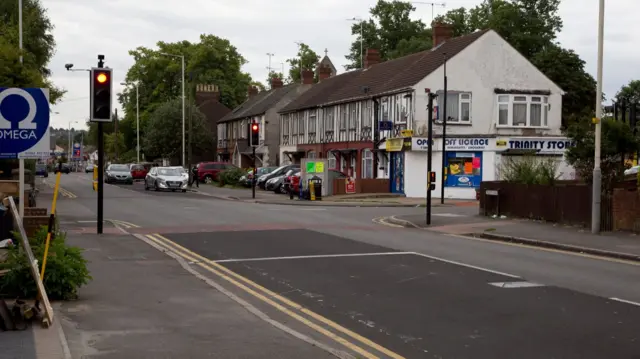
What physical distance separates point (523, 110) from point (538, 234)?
83.9 ft

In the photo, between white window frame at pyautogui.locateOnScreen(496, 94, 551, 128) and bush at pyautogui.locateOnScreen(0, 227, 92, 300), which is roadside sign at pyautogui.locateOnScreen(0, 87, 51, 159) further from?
white window frame at pyautogui.locateOnScreen(496, 94, 551, 128)

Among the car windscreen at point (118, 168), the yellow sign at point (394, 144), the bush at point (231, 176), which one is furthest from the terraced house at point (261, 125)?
the yellow sign at point (394, 144)

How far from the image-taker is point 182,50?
94812 millimetres

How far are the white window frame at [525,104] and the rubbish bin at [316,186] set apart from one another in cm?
1145

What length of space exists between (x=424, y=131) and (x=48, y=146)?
35065 millimetres

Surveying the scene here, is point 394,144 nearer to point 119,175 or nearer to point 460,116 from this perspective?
point 460,116

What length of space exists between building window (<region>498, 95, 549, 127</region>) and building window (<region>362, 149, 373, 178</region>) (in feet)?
27.6

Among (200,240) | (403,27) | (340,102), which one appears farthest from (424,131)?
(403,27)

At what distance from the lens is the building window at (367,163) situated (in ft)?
160

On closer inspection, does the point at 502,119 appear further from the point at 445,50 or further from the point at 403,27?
the point at 403,27

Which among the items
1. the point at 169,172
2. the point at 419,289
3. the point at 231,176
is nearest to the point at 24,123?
the point at 419,289

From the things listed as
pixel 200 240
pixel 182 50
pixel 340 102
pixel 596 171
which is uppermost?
pixel 182 50

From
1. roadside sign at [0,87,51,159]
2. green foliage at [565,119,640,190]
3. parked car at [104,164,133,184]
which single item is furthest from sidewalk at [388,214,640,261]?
parked car at [104,164,133,184]

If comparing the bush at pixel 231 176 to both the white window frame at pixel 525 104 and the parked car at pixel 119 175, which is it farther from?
the white window frame at pixel 525 104
